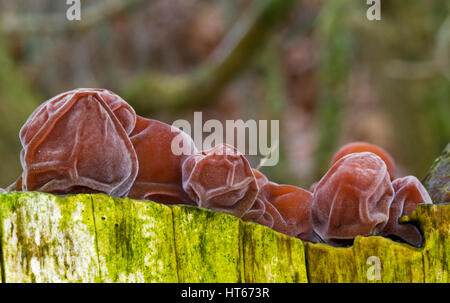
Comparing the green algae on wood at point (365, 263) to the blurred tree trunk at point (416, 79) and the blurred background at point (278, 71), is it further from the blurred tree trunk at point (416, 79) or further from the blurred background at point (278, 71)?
the blurred tree trunk at point (416, 79)

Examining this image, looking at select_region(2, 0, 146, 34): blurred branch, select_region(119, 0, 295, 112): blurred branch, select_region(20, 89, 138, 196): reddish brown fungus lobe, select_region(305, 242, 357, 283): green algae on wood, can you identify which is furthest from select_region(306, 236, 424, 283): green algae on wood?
select_region(2, 0, 146, 34): blurred branch

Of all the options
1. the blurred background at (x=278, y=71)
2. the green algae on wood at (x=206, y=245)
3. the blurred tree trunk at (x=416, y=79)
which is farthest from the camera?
the blurred tree trunk at (x=416, y=79)

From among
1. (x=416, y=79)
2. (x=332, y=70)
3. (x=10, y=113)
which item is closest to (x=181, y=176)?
(x=10, y=113)

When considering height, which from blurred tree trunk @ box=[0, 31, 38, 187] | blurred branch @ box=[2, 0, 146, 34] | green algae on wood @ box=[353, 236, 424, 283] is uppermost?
blurred branch @ box=[2, 0, 146, 34]

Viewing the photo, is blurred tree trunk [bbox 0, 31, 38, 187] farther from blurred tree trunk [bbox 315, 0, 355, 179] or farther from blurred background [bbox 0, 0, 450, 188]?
blurred tree trunk [bbox 315, 0, 355, 179]

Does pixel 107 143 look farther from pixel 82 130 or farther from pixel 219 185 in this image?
pixel 219 185

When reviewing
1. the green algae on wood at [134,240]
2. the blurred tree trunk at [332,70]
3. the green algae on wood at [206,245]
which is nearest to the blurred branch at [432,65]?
the blurred tree trunk at [332,70]

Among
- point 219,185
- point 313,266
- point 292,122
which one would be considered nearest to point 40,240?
point 219,185
